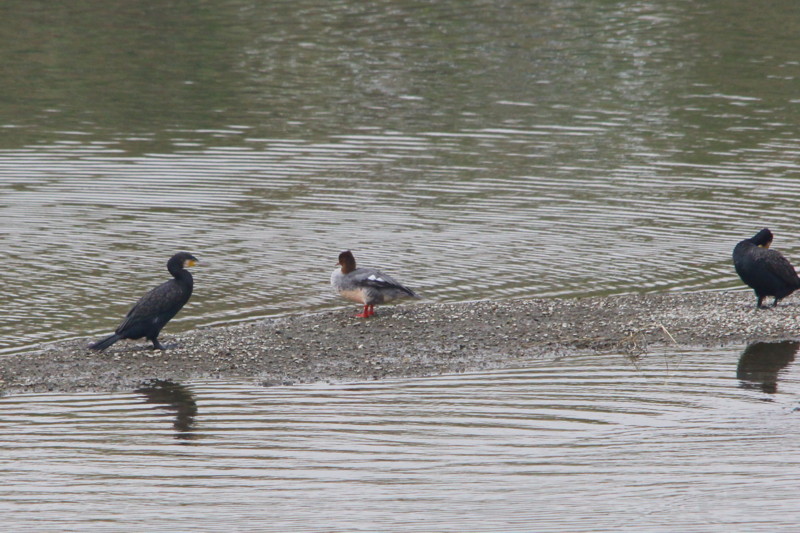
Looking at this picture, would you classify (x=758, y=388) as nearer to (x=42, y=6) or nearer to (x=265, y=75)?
(x=265, y=75)

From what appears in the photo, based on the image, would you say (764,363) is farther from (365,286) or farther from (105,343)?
(105,343)

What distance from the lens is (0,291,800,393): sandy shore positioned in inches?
574

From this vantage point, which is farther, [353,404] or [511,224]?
[511,224]

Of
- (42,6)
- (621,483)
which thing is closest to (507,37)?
(42,6)

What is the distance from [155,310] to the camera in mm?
15219

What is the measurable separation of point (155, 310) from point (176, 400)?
1.97 meters

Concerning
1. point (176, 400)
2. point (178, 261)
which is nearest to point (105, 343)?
point (178, 261)

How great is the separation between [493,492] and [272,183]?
1708 cm

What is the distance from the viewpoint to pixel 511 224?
23328 mm

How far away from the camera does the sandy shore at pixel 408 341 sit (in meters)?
14.6

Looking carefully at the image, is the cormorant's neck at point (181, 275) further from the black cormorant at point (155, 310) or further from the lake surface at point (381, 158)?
the lake surface at point (381, 158)

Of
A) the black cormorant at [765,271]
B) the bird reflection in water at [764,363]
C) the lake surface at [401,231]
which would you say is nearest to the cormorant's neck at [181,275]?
the lake surface at [401,231]

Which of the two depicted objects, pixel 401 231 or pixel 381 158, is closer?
pixel 401 231

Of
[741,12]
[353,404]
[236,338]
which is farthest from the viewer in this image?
[741,12]
